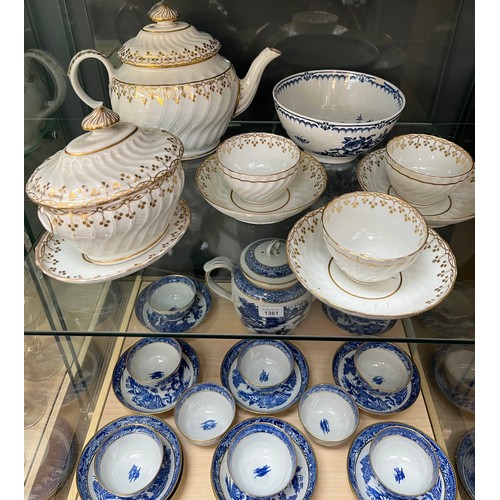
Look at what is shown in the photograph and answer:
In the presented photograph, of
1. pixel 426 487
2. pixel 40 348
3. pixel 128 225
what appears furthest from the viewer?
pixel 40 348

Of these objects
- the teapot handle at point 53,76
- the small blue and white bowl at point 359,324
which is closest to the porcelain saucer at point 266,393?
the small blue and white bowl at point 359,324

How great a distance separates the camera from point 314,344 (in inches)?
29.5

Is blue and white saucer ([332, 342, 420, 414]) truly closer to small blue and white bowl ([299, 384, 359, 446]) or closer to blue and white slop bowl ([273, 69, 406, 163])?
small blue and white bowl ([299, 384, 359, 446])

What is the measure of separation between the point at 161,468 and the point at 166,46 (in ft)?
1.77

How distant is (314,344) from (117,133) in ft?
1.55

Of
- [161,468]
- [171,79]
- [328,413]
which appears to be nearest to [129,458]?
[161,468]

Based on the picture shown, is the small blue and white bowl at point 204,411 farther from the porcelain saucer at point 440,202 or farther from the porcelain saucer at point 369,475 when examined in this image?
the porcelain saucer at point 440,202

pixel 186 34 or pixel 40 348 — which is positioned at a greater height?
pixel 186 34

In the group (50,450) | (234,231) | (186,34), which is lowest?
(50,450)

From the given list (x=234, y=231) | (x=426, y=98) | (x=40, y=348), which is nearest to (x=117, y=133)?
(x=234, y=231)

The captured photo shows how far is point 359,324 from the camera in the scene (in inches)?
24.3

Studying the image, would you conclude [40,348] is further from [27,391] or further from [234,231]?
[234,231]

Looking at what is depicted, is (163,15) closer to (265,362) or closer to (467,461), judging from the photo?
(265,362)

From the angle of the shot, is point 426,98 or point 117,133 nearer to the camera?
point 117,133
